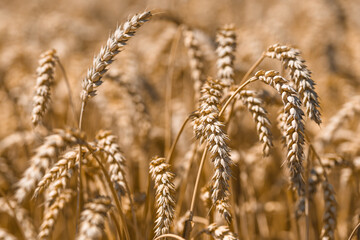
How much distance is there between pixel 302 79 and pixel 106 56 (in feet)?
2.95

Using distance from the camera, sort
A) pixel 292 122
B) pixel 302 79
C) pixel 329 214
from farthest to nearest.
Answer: pixel 329 214 → pixel 302 79 → pixel 292 122

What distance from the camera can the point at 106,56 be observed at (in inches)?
66.7

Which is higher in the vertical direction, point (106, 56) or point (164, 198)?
point (106, 56)

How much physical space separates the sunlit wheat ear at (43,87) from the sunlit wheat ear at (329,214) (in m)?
1.59

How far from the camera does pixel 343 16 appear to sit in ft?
22.3

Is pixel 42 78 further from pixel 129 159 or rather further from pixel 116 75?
pixel 129 159

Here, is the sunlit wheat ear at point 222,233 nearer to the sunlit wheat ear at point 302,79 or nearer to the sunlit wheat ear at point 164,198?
the sunlit wheat ear at point 164,198

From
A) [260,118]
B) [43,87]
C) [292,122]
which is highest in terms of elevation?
[43,87]

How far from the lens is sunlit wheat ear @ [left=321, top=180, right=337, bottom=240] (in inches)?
78.8

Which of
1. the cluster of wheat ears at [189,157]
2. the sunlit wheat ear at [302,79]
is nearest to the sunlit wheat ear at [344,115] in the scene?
the cluster of wheat ears at [189,157]

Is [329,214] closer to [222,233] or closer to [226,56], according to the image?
[222,233]

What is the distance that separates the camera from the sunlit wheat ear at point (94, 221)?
1.23 metres

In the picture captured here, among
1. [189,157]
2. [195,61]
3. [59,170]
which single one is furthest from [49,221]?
[195,61]

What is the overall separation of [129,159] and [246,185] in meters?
1.05
